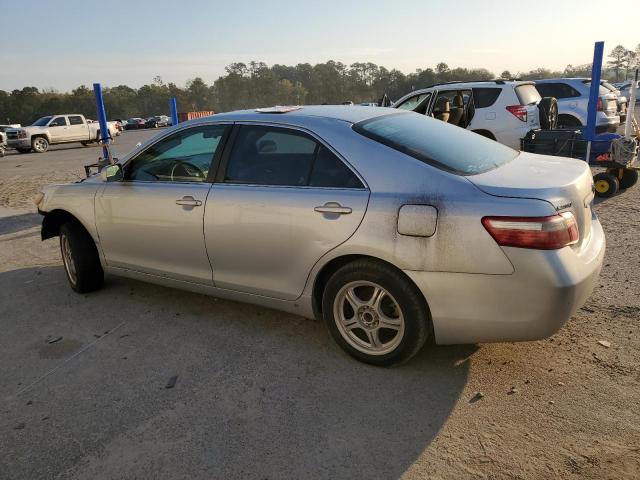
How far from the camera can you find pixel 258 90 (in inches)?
4289

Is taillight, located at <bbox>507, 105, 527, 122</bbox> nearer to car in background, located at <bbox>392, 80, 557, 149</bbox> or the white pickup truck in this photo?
car in background, located at <bbox>392, 80, 557, 149</bbox>

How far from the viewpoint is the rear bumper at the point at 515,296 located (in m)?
2.49

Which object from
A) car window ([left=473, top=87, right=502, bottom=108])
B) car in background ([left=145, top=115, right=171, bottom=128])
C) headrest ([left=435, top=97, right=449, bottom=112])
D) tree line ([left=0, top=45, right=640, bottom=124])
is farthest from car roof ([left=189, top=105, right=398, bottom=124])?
tree line ([left=0, top=45, right=640, bottom=124])

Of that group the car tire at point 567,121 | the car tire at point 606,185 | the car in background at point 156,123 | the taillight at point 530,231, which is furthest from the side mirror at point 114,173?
the car in background at point 156,123

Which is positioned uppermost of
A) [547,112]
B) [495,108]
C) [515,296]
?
[495,108]

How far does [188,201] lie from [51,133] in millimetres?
25112

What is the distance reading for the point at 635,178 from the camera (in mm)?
7941

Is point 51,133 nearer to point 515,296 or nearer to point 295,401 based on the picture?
point 295,401

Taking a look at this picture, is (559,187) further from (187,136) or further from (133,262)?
(133,262)

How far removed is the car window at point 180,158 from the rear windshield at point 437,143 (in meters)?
1.22

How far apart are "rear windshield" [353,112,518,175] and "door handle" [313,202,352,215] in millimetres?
485

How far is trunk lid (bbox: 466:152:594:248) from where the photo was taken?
2594 millimetres

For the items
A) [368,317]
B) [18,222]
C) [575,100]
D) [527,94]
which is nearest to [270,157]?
[368,317]

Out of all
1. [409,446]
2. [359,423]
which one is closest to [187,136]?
[359,423]
